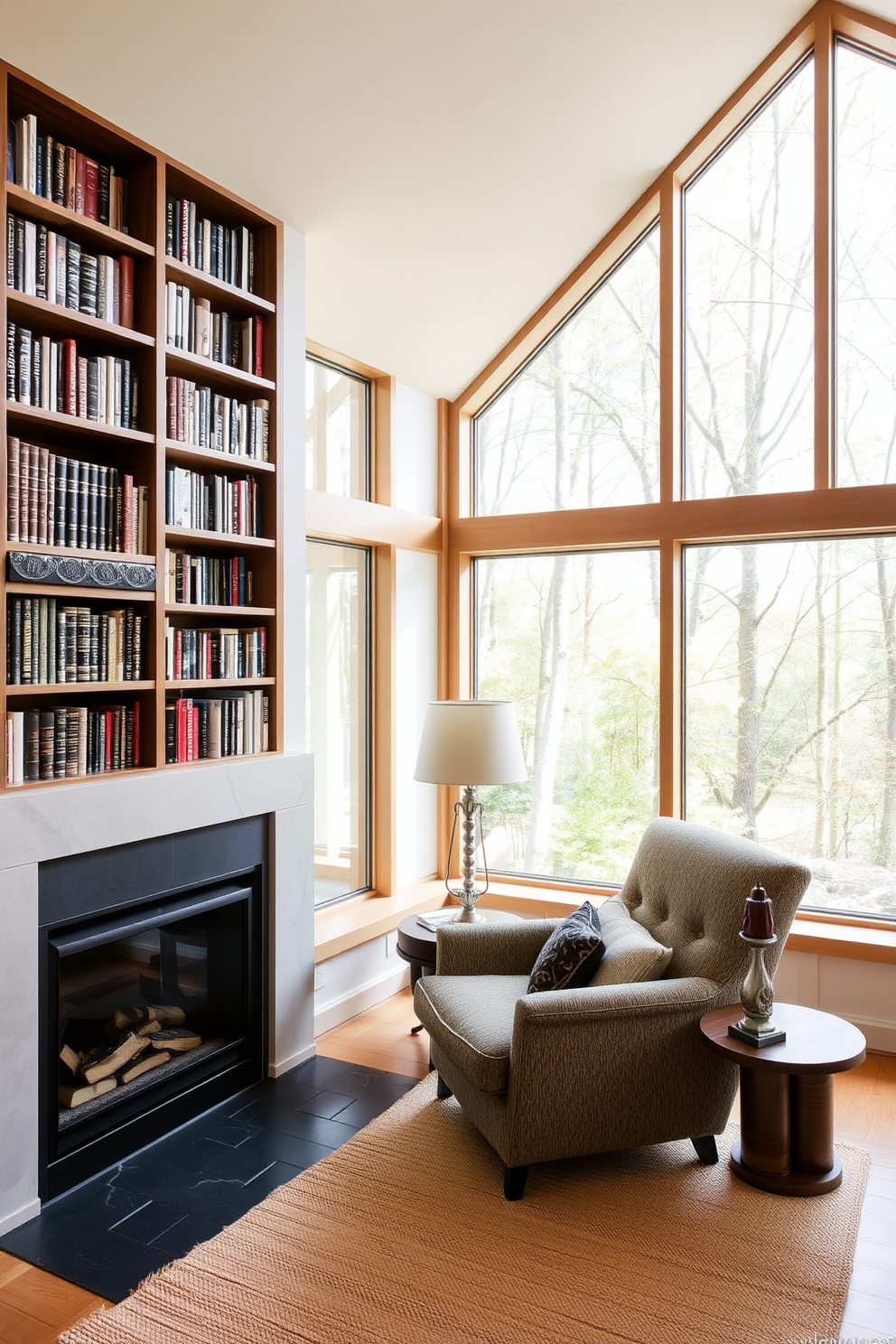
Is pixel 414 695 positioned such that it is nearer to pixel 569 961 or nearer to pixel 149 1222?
pixel 569 961

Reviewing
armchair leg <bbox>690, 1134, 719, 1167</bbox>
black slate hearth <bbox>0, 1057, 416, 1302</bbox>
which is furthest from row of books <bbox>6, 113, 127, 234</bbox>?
armchair leg <bbox>690, 1134, 719, 1167</bbox>

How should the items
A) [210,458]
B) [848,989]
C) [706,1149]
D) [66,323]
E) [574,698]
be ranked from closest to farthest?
[66,323]
[706,1149]
[210,458]
[848,989]
[574,698]

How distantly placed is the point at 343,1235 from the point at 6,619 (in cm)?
179

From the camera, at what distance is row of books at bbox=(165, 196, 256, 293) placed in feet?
10.0

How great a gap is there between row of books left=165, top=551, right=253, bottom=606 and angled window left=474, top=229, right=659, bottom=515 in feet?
5.77

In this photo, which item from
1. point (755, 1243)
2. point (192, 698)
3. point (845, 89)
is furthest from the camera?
point (845, 89)

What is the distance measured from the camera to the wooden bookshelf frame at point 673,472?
3846 millimetres

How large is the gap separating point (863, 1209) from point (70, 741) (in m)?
2.53

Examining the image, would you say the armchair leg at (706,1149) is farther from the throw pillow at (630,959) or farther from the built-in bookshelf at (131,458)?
the built-in bookshelf at (131,458)

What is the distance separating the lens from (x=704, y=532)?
4137mm

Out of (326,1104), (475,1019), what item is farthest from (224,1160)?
(475,1019)

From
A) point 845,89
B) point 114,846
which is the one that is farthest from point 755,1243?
point 845,89

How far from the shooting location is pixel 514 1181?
263 cm

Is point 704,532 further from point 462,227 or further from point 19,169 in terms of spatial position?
point 19,169
